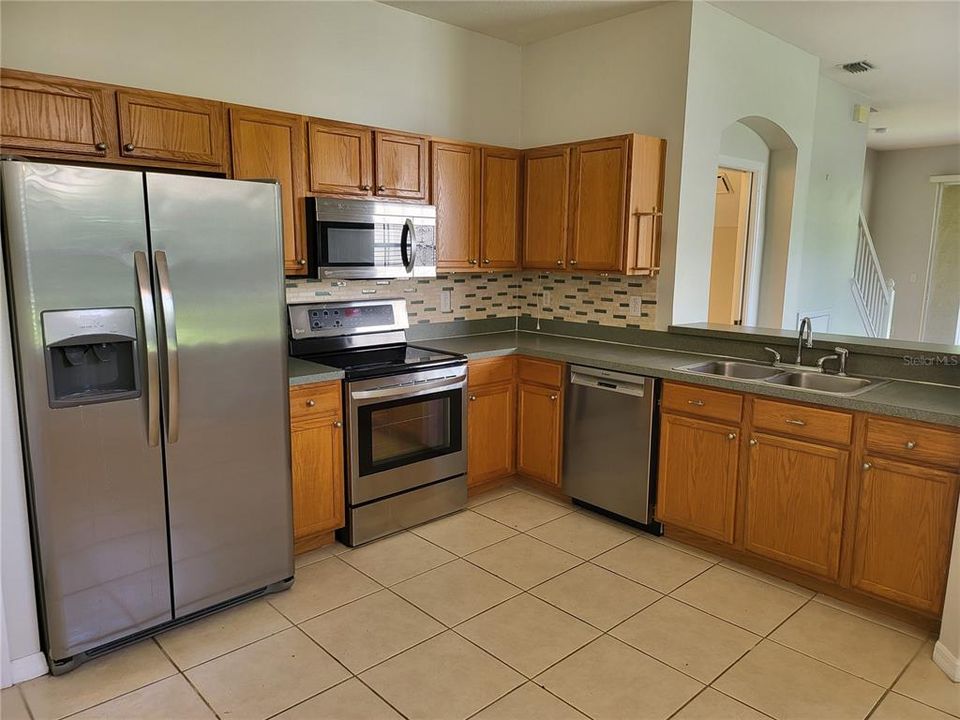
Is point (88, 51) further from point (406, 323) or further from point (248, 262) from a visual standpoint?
point (406, 323)

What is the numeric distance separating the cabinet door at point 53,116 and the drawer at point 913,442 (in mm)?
3382

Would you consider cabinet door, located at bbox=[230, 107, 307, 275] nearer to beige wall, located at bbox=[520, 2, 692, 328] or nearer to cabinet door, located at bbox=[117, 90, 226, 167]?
cabinet door, located at bbox=[117, 90, 226, 167]

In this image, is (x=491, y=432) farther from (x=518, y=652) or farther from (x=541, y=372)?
(x=518, y=652)

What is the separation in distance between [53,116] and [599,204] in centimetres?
270

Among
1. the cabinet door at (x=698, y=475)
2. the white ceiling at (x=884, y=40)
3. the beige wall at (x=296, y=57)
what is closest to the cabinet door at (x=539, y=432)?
the cabinet door at (x=698, y=475)

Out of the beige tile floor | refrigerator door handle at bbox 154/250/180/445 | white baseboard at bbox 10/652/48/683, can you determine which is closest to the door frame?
the beige tile floor

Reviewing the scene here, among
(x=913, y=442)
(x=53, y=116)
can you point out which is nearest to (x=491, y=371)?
(x=913, y=442)

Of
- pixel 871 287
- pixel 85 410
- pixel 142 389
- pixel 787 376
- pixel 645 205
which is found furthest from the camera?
pixel 871 287

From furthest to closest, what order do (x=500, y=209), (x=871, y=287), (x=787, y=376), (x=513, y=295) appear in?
(x=871, y=287)
(x=513, y=295)
(x=500, y=209)
(x=787, y=376)

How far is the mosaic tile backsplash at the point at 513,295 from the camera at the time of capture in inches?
154

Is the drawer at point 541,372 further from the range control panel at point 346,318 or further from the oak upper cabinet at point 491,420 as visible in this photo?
the range control panel at point 346,318

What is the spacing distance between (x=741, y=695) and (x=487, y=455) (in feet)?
6.65

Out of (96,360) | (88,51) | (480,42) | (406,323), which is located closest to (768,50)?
(480,42)

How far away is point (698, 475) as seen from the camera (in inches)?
130
